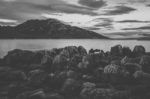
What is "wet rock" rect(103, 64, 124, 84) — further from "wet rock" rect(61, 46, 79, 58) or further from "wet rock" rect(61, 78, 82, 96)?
"wet rock" rect(61, 46, 79, 58)

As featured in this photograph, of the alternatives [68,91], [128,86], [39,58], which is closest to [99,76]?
[128,86]

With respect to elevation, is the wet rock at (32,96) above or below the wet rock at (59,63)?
below

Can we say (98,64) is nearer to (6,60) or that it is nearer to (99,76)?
(99,76)

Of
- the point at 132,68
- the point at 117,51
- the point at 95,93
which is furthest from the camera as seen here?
the point at 117,51

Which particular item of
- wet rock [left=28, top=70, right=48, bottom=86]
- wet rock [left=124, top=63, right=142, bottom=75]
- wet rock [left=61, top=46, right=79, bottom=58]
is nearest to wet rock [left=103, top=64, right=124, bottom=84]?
wet rock [left=124, top=63, right=142, bottom=75]

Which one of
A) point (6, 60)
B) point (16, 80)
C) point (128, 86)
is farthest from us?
point (6, 60)

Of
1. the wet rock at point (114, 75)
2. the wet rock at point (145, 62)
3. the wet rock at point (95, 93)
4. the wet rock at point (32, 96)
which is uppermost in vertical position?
the wet rock at point (145, 62)

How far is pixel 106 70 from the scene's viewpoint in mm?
13070

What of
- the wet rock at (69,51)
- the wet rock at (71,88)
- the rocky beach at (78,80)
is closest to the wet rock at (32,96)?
the rocky beach at (78,80)

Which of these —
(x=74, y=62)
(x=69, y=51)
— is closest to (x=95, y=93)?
(x=74, y=62)

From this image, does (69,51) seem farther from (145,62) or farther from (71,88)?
(71,88)

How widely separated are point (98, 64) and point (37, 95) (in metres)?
6.53

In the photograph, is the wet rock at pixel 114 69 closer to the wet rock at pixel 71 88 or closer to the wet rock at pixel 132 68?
the wet rock at pixel 132 68

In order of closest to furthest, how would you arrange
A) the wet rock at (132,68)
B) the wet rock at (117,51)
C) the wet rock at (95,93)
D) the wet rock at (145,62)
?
the wet rock at (95,93), the wet rock at (132,68), the wet rock at (145,62), the wet rock at (117,51)
